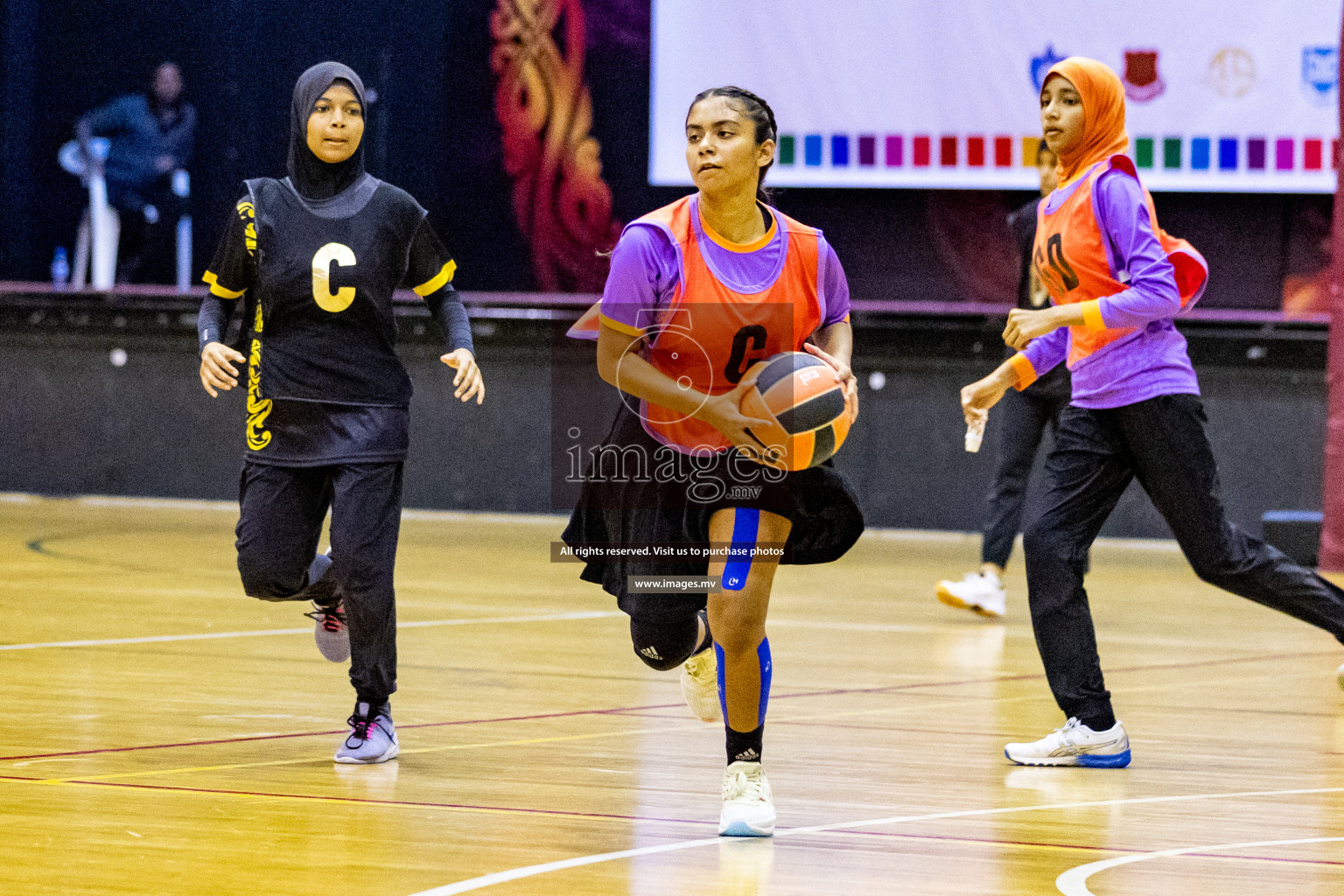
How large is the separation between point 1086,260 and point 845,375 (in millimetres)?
1193

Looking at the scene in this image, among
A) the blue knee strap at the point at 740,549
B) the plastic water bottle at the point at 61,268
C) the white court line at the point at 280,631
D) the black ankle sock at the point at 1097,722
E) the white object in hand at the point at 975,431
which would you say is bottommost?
the white court line at the point at 280,631

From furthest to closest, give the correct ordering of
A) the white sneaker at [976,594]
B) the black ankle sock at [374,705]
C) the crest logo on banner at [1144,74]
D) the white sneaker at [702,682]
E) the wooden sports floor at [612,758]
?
the crest logo on banner at [1144,74] → the white sneaker at [976,594] → the black ankle sock at [374,705] → the white sneaker at [702,682] → the wooden sports floor at [612,758]

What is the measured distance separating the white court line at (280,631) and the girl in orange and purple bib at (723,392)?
291 cm

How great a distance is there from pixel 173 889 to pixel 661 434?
1332mm

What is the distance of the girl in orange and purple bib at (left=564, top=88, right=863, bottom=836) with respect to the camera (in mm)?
3590

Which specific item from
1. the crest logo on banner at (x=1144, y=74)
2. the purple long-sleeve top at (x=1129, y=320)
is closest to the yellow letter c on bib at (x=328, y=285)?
the purple long-sleeve top at (x=1129, y=320)

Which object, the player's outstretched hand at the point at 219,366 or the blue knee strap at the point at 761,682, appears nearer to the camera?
the blue knee strap at the point at 761,682

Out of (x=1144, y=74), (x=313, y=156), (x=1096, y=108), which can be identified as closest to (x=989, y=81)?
(x=1144, y=74)

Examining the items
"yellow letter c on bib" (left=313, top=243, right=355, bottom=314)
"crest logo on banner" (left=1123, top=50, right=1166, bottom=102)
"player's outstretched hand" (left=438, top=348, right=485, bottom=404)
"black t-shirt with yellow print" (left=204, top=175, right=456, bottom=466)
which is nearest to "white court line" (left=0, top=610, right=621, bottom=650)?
"black t-shirt with yellow print" (left=204, top=175, right=456, bottom=466)

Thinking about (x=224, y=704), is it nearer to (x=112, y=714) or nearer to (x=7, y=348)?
(x=112, y=714)

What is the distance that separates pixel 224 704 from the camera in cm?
496

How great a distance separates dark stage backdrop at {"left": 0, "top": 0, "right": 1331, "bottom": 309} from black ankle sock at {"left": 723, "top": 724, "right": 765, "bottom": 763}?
753 centimetres

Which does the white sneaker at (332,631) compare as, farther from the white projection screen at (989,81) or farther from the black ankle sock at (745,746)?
the white projection screen at (989,81)

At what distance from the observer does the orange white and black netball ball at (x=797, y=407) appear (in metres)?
3.45
